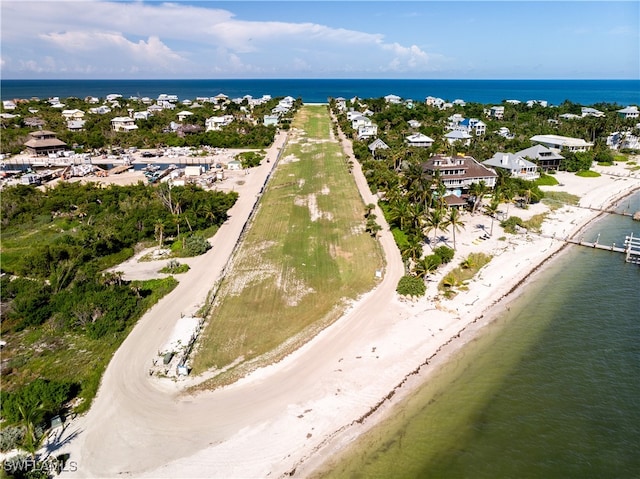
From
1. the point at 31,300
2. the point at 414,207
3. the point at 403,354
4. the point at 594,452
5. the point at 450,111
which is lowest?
the point at 594,452

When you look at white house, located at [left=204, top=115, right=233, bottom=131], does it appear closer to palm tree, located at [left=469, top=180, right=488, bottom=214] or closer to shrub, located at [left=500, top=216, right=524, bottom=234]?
palm tree, located at [left=469, top=180, right=488, bottom=214]

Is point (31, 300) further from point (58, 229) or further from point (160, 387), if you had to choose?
point (58, 229)

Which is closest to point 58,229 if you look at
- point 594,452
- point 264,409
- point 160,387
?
point 160,387

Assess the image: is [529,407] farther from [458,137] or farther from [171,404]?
[458,137]

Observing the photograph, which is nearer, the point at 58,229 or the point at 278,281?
the point at 278,281

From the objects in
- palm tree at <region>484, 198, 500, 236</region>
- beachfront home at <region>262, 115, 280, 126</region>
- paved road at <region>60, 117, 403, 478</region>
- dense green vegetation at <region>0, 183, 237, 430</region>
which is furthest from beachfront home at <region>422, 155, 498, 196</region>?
beachfront home at <region>262, 115, 280, 126</region>

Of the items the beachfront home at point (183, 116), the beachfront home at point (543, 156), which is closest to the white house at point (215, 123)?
the beachfront home at point (183, 116)

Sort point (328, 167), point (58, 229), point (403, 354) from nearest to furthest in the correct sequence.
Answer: point (403, 354)
point (58, 229)
point (328, 167)

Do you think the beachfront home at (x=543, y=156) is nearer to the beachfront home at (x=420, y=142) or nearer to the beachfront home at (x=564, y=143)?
the beachfront home at (x=564, y=143)
